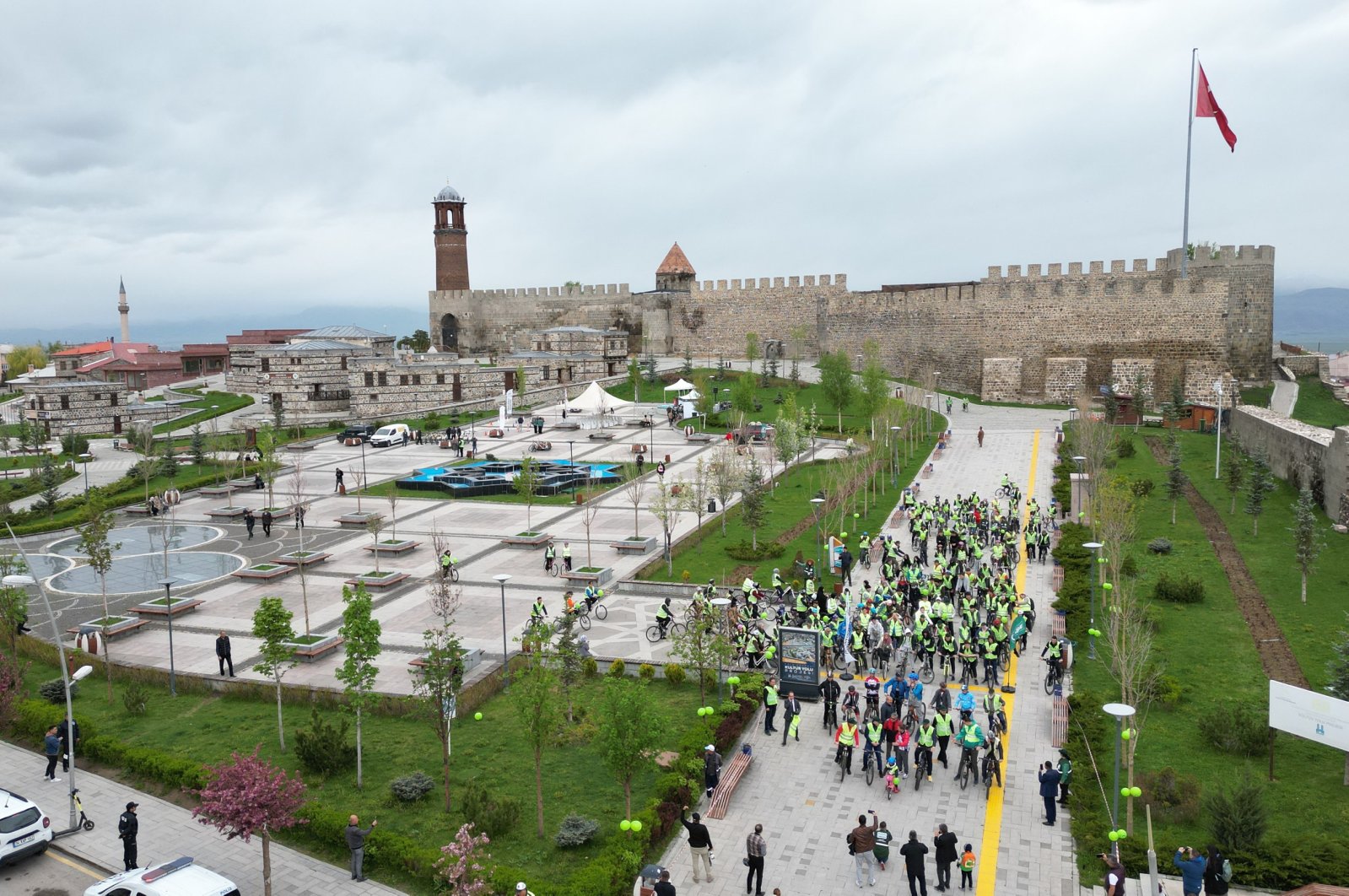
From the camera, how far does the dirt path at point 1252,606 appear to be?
15.9 meters

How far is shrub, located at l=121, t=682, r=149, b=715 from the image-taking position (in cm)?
1584

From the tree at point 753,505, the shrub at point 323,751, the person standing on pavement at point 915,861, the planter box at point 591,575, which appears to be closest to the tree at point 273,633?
the shrub at point 323,751

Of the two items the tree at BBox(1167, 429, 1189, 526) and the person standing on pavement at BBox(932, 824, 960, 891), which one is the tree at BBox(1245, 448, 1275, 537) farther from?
the person standing on pavement at BBox(932, 824, 960, 891)

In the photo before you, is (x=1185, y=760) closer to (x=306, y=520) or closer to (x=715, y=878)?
(x=715, y=878)

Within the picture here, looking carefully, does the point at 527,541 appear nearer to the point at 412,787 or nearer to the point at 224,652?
the point at 224,652

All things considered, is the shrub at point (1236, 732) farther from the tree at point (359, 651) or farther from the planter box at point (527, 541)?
the planter box at point (527, 541)

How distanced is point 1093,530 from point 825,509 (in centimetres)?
672

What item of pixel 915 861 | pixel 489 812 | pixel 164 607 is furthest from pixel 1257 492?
pixel 164 607

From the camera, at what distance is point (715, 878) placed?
35.9 feet

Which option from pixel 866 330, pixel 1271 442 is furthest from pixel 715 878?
pixel 866 330

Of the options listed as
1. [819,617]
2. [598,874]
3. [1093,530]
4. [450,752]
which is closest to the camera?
[598,874]

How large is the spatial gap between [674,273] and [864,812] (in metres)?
57.7

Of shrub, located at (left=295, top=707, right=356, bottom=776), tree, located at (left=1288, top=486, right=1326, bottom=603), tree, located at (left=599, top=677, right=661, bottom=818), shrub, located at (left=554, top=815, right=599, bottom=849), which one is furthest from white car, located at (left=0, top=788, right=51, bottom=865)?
tree, located at (left=1288, top=486, right=1326, bottom=603)

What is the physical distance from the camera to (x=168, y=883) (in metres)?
10.3
